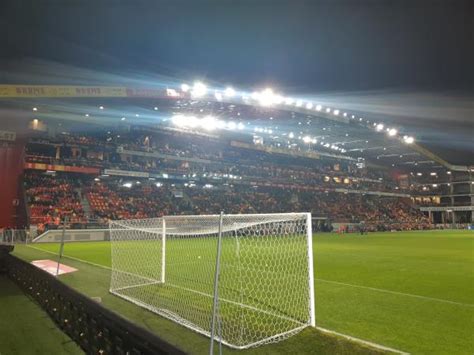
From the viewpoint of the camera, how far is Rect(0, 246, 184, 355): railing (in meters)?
2.95

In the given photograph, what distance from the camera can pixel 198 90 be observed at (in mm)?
33094

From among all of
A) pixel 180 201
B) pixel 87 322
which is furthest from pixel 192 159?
pixel 87 322

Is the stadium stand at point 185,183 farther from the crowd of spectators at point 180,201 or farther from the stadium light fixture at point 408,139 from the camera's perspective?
the stadium light fixture at point 408,139

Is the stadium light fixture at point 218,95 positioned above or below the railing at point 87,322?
above

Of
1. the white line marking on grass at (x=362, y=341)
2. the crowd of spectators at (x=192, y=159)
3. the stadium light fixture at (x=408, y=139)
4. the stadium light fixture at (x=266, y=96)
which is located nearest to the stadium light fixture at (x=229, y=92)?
the stadium light fixture at (x=266, y=96)

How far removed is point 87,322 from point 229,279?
17.8 feet

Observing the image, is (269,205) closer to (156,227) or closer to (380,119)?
(380,119)

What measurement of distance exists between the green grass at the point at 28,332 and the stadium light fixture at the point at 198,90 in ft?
88.9

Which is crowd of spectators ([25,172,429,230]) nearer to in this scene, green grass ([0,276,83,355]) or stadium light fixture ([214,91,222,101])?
stadium light fixture ([214,91,222,101])

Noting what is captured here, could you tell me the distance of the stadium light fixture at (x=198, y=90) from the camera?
108 ft

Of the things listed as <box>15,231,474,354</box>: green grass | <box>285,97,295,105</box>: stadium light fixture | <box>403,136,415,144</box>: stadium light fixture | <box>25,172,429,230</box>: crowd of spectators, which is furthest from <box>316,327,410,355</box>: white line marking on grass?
<box>403,136,415,144</box>: stadium light fixture

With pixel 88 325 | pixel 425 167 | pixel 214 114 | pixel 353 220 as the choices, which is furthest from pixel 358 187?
pixel 88 325

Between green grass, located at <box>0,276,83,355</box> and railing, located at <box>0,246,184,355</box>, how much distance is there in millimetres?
116

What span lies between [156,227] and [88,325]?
187 inches
